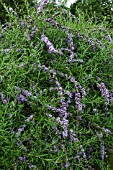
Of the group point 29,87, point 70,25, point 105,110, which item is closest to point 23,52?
point 29,87

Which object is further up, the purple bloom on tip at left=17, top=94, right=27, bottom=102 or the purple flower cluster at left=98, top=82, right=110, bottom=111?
the purple flower cluster at left=98, top=82, right=110, bottom=111

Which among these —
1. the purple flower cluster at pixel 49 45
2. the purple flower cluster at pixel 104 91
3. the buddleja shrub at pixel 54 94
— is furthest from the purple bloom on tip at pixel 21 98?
the purple flower cluster at pixel 104 91

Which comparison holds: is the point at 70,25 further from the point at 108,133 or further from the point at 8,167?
the point at 8,167

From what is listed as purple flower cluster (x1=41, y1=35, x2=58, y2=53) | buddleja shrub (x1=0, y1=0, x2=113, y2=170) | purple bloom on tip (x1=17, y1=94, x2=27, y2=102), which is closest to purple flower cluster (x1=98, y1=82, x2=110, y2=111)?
buddleja shrub (x1=0, y1=0, x2=113, y2=170)

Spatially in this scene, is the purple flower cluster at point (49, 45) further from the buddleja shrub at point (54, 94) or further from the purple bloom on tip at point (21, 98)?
the purple bloom on tip at point (21, 98)

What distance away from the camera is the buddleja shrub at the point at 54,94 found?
293 cm

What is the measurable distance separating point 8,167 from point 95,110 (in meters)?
0.88

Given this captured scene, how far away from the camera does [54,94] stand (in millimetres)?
3143

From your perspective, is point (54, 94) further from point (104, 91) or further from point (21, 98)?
point (104, 91)

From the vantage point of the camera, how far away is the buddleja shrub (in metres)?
2.93

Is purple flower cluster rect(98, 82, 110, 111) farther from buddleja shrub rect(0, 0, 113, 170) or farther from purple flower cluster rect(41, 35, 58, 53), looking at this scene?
purple flower cluster rect(41, 35, 58, 53)

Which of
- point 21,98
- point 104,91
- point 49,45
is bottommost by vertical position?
point 21,98

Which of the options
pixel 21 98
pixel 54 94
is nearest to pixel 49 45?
pixel 54 94

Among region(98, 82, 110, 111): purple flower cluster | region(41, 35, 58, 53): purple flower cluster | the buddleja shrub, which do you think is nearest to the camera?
the buddleja shrub
